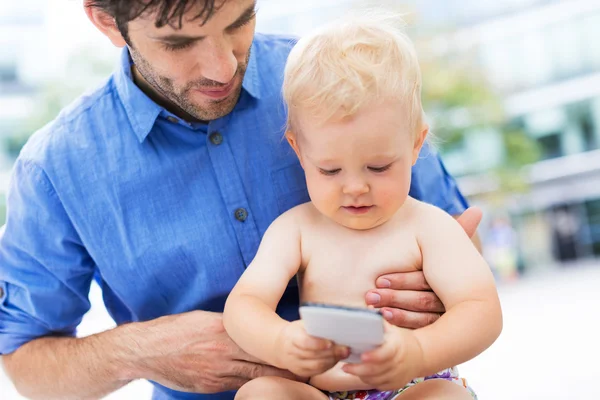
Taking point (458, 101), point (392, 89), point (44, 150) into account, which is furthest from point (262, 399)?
point (458, 101)

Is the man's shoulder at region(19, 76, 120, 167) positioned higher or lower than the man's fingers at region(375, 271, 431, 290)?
higher

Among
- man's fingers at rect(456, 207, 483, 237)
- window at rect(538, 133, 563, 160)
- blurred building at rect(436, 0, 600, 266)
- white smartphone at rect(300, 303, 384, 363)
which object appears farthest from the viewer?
window at rect(538, 133, 563, 160)

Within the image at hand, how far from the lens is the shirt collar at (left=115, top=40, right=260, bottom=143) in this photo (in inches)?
57.9

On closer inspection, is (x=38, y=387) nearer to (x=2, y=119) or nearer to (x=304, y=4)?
(x=2, y=119)

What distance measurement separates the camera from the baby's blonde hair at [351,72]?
3.84 feet

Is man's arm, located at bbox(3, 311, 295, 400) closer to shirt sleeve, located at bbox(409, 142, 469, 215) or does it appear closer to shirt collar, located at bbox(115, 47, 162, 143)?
shirt collar, located at bbox(115, 47, 162, 143)

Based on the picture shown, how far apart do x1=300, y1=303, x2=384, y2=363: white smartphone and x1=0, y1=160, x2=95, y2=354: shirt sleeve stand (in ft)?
2.44

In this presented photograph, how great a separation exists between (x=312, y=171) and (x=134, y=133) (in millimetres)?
450

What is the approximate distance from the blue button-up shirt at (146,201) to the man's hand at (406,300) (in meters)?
0.28

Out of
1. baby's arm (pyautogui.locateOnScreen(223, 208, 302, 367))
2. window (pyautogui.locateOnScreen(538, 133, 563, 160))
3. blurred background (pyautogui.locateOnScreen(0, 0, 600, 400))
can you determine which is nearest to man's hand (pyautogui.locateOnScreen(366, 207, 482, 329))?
baby's arm (pyautogui.locateOnScreen(223, 208, 302, 367))

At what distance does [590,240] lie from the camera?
1060 centimetres

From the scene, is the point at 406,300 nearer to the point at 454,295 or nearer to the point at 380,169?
the point at 454,295

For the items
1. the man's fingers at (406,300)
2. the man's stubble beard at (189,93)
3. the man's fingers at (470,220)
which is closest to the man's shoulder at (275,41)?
the man's stubble beard at (189,93)

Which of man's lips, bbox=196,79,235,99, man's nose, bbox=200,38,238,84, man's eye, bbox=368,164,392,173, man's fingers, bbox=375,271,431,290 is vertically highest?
man's nose, bbox=200,38,238,84
